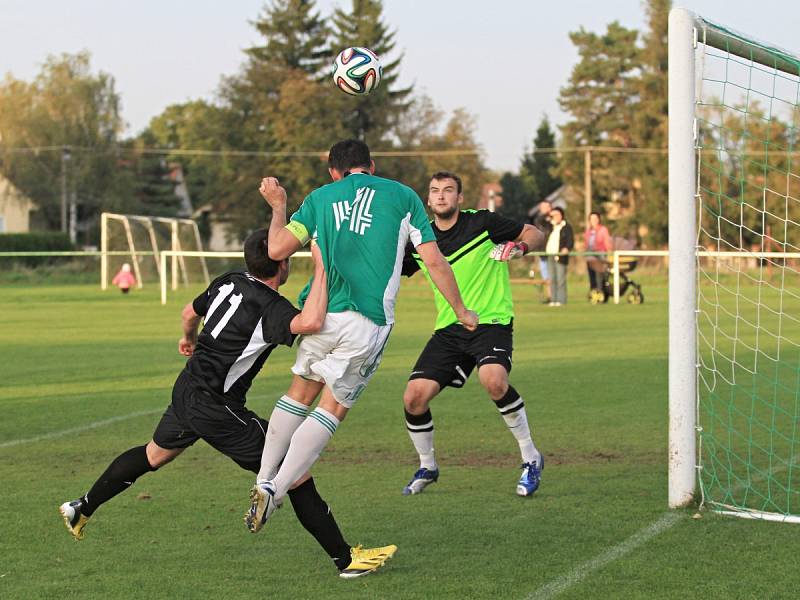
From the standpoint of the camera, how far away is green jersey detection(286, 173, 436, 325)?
18.5ft

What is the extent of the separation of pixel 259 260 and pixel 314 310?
37cm

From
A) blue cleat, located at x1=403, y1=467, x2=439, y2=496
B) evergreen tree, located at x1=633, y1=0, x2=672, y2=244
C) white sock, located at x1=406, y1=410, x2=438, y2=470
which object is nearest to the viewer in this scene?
blue cleat, located at x1=403, y1=467, x2=439, y2=496

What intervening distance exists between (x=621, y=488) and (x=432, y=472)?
3.77 ft

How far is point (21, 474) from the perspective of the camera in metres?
7.83

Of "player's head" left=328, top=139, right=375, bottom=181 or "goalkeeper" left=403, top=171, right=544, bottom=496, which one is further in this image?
"goalkeeper" left=403, top=171, right=544, bottom=496

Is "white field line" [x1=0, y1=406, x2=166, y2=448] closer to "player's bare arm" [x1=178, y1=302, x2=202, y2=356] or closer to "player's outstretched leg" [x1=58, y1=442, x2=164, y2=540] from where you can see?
"player's outstretched leg" [x1=58, y1=442, x2=164, y2=540]

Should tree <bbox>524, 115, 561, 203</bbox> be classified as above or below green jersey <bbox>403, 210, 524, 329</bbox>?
above

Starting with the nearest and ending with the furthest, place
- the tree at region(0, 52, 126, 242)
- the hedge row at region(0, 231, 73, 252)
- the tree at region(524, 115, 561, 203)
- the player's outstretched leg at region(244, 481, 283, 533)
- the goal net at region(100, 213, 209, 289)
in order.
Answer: the player's outstretched leg at region(244, 481, 283, 533), the goal net at region(100, 213, 209, 289), the hedge row at region(0, 231, 73, 252), the tree at region(0, 52, 126, 242), the tree at region(524, 115, 561, 203)

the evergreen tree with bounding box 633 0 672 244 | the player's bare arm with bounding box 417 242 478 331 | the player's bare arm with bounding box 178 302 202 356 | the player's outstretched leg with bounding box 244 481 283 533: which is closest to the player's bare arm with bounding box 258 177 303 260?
the player's bare arm with bounding box 178 302 202 356

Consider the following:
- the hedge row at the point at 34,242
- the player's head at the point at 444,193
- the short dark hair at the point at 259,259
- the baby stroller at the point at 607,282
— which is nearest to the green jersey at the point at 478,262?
the player's head at the point at 444,193

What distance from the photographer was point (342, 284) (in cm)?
567

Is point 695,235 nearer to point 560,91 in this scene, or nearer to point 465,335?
point 465,335

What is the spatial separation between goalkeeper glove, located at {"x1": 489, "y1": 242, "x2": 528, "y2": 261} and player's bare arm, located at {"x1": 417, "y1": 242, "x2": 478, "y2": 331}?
1494mm

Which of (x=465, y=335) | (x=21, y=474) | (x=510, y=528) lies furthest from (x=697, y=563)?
(x=21, y=474)
